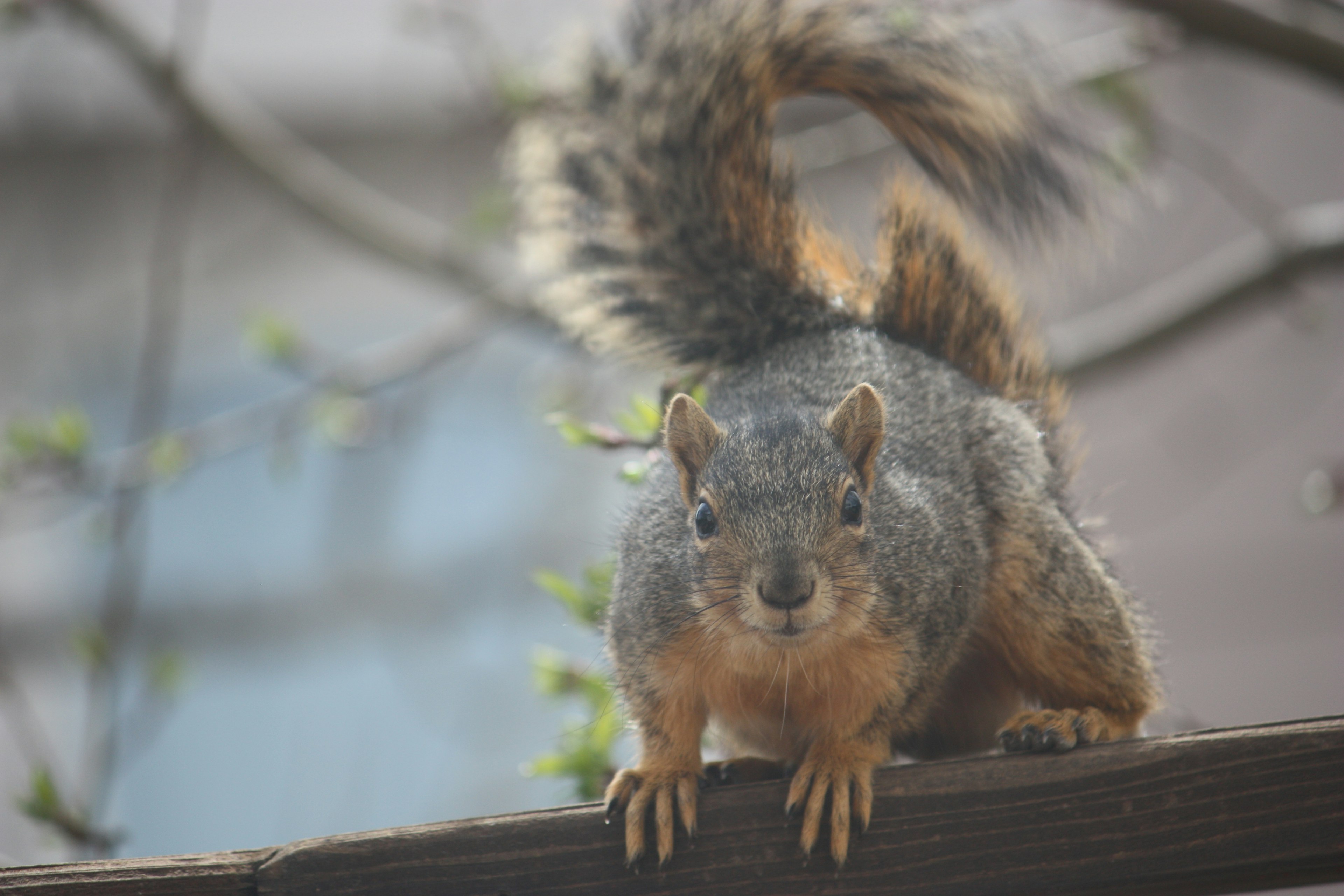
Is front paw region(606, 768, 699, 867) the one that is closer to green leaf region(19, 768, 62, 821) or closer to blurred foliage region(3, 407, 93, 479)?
green leaf region(19, 768, 62, 821)

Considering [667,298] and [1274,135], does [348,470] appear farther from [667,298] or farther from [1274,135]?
[1274,135]

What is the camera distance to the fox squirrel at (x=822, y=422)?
51.5 inches

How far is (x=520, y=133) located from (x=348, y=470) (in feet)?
10.0

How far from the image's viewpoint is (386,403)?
178 inches

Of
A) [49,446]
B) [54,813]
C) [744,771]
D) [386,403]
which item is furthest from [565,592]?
[386,403]

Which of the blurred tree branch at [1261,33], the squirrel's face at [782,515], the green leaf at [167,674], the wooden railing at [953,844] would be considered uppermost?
the blurred tree branch at [1261,33]

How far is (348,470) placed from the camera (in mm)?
4766

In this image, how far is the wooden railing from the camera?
1.13 meters

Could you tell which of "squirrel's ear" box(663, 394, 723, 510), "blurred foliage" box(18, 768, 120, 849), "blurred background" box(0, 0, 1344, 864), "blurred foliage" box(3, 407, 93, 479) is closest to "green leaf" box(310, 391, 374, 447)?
"blurred background" box(0, 0, 1344, 864)

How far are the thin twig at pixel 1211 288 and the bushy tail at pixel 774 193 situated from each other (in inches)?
22.0

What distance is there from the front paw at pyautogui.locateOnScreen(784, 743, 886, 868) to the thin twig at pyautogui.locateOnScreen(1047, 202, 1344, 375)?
122cm

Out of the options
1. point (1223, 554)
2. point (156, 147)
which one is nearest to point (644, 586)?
point (1223, 554)

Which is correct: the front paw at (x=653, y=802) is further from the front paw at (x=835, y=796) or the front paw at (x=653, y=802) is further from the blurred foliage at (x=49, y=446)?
the blurred foliage at (x=49, y=446)

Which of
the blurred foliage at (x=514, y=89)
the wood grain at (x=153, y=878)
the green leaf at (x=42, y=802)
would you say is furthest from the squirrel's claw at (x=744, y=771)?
the blurred foliage at (x=514, y=89)
